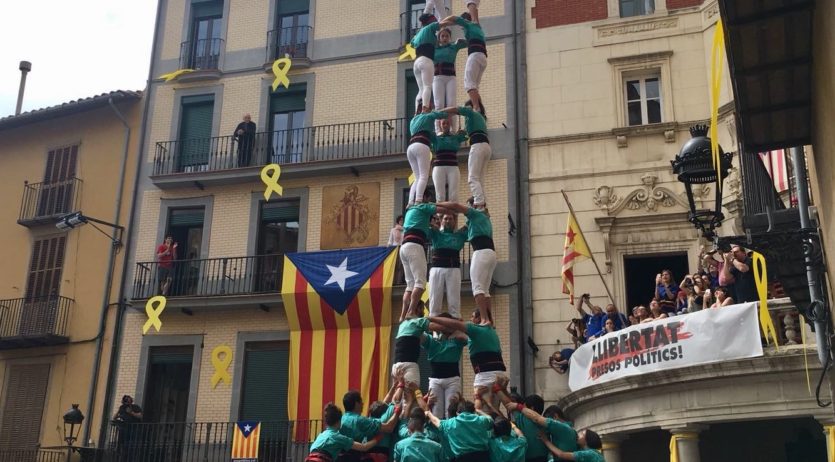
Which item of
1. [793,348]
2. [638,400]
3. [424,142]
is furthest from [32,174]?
[793,348]

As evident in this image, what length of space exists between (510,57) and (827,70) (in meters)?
17.0

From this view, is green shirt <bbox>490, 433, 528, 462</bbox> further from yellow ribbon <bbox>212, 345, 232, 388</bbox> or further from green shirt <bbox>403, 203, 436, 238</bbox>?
yellow ribbon <bbox>212, 345, 232, 388</bbox>

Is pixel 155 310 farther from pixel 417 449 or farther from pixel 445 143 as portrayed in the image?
pixel 417 449

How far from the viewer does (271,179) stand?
78.3 feet

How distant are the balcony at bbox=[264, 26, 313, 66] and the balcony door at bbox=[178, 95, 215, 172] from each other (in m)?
2.16

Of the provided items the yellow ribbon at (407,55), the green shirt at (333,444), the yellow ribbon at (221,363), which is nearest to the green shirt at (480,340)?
the green shirt at (333,444)

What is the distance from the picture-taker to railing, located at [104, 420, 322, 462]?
2161 cm

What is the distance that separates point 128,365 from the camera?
2370 centimetres

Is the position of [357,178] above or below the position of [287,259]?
above

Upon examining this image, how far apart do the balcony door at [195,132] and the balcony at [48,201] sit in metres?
3.38

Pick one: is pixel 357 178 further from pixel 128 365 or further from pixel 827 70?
pixel 827 70

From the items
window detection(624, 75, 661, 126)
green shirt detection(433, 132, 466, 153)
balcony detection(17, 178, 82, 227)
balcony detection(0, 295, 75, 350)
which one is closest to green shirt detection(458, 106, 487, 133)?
green shirt detection(433, 132, 466, 153)

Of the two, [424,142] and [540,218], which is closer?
[424,142]

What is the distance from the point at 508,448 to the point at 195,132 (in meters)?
18.1
